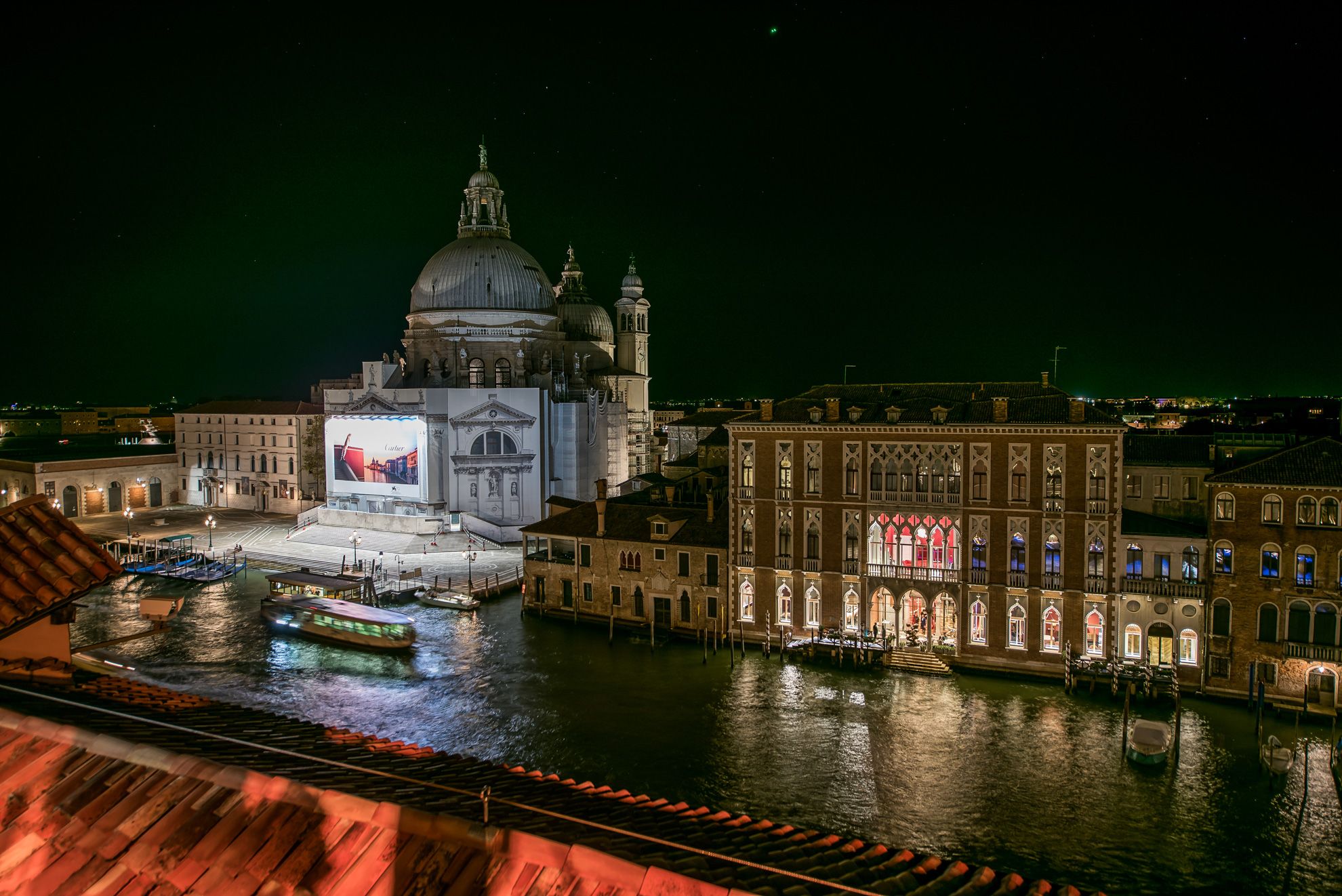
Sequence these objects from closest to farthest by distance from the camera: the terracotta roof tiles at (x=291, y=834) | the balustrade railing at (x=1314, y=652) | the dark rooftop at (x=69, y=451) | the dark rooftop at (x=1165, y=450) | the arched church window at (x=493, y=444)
A: 1. the terracotta roof tiles at (x=291, y=834)
2. the balustrade railing at (x=1314, y=652)
3. the dark rooftop at (x=1165, y=450)
4. the arched church window at (x=493, y=444)
5. the dark rooftop at (x=69, y=451)

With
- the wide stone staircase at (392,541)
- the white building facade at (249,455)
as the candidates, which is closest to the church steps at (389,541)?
the wide stone staircase at (392,541)

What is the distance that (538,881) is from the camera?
→ 5480 millimetres

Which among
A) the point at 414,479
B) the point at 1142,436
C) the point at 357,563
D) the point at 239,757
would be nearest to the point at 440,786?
the point at 239,757

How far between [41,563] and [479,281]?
6195cm

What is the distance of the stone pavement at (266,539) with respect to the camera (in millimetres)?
51375

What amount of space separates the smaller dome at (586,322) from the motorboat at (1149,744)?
63122 millimetres

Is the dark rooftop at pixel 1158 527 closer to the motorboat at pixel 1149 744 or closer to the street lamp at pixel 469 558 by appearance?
the motorboat at pixel 1149 744

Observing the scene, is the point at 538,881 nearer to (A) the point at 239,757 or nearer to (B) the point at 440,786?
(B) the point at 440,786

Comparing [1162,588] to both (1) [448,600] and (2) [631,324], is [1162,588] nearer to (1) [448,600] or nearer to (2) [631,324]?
(1) [448,600]

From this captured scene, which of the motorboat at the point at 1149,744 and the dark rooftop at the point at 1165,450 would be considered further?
the dark rooftop at the point at 1165,450

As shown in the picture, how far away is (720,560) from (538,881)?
3141cm

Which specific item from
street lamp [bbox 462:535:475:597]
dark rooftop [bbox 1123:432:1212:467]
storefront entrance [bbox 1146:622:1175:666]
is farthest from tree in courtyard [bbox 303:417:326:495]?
storefront entrance [bbox 1146:622:1175:666]

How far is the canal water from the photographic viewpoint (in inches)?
789

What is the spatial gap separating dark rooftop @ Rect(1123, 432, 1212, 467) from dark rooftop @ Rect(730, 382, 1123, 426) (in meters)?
3.51
